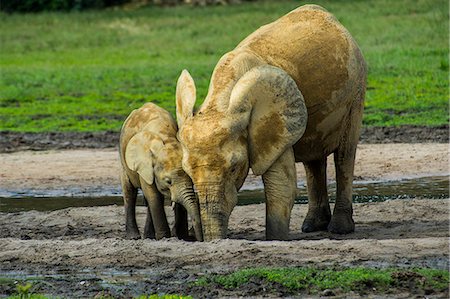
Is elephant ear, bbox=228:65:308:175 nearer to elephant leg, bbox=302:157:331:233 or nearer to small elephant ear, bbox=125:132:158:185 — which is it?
small elephant ear, bbox=125:132:158:185

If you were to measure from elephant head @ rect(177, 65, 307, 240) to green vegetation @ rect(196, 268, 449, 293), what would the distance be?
124 centimetres

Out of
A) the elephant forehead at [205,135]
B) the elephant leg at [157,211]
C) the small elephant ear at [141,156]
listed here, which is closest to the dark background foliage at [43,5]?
the small elephant ear at [141,156]

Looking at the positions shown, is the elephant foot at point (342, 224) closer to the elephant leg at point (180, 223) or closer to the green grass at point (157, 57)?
the elephant leg at point (180, 223)

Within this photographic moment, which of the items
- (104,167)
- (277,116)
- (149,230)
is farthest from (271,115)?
(104,167)

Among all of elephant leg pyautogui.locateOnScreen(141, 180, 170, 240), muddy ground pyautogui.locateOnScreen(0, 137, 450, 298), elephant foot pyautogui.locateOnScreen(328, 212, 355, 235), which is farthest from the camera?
elephant foot pyautogui.locateOnScreen(328, 212, 355, 235)

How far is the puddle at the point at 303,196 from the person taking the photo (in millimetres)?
14469

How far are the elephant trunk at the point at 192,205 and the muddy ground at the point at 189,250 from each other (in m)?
0.24

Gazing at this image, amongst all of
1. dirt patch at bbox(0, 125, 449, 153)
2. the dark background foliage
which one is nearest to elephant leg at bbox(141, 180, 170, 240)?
dirt patch at bbox(0, 125, 449, 153)

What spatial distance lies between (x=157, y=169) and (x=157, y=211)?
1.44 ft

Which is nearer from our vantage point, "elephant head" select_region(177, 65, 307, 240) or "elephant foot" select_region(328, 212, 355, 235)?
"elephant head" select_region(177, 65, 307, 240)

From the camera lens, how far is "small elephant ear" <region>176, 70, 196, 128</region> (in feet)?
35.0

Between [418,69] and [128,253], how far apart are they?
1425 cm

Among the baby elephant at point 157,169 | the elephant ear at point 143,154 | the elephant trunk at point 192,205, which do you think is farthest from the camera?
the elephant ear at point 143,154

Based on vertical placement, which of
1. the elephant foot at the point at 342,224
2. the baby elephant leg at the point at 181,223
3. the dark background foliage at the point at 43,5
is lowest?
the dark background foliage at the point at 43,5
